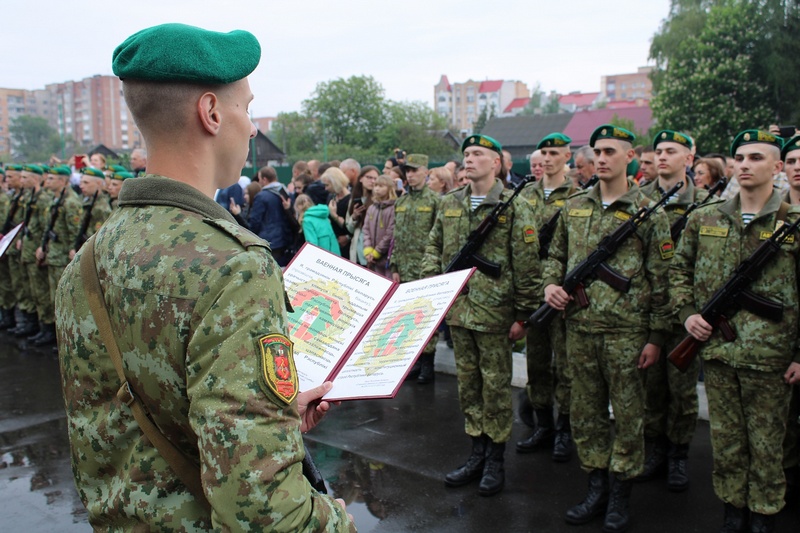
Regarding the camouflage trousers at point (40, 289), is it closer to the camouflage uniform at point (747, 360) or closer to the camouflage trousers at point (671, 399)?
the camouflage trousers at point (671, 399)

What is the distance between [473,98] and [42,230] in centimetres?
14850

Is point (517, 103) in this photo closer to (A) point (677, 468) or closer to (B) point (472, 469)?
(A) point (677, 468)

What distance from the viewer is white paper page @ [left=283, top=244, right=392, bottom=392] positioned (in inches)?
75.3

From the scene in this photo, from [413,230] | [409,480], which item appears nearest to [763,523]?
[409,480]

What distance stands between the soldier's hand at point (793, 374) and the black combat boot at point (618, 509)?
1064 millimetres

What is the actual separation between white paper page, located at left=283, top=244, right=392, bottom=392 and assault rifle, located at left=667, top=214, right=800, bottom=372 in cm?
254

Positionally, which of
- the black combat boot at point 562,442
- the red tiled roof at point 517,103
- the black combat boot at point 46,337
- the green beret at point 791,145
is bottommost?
the black combat boot at point 46,337

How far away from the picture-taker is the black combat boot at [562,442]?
16.9ft

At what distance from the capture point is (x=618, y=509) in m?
4.12

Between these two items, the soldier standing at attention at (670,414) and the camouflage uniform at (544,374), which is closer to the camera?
the soldier standing at attention at (670,414)

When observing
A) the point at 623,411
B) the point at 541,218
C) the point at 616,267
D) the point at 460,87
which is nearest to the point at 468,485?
the point at 623,411

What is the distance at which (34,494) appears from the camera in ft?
15.6

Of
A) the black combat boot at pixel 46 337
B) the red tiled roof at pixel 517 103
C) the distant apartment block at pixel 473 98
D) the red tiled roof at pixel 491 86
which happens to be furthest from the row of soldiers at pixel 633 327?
the red tiled roof at pixel 491 86

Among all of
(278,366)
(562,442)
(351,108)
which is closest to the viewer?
(278,366)
